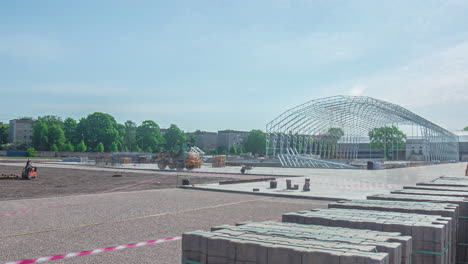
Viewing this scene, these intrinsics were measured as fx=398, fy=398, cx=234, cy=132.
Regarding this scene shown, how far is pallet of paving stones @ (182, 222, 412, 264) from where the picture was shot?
12.8 feet

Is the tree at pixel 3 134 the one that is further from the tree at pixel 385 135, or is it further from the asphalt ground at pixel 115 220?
the asphalt ground at pixel 115 220

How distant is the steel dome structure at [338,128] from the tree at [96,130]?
192 feet

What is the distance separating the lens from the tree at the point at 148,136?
13338cm

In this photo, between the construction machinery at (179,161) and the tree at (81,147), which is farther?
the tree at (81,147)

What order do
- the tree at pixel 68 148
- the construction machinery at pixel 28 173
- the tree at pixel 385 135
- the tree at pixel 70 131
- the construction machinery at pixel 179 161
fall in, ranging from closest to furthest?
the construction machinery at pixel 28 173, the construction machinery at pixel 179 161, the tree at pixel 385 135, the tree at pixel 68 148, the tree at pixel 70 131

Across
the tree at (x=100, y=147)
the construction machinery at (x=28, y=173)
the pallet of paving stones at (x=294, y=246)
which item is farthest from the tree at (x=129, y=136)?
the pallet of paving stones at (x=294, y=246)

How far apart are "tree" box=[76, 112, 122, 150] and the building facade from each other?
4973cm

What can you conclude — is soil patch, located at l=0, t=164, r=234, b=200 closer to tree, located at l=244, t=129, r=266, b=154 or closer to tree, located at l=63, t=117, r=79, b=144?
tree, located at l=63, t=117, r=79, b=144

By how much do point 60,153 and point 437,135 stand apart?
316 feet

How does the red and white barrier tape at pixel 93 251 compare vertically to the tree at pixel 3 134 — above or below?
below

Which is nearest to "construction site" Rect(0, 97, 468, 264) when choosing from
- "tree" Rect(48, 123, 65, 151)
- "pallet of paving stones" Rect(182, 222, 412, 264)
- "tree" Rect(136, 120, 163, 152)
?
"pallet of paving stones" Rect(182, 222, 412, 264)

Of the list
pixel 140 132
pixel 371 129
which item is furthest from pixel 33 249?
pixel 140 132

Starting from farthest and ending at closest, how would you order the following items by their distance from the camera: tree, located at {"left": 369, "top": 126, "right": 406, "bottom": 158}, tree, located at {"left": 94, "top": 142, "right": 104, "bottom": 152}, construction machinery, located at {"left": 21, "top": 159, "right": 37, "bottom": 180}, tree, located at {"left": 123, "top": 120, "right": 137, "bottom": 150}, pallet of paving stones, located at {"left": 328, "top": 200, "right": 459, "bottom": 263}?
1. tree, located at {"left": 123, "top": 120, "right": 137, "bottom": 150}
2. tree, located at {"left": 94, "top": 142, "right": 104, "bottom": 152}
3. tree, located at {"left": 369, "top": 126, "right": 406, "bottom": 158}
4. construction machinery, located at {"left": 21, "top": 159, "right": 37, "bottom": 180}
5. pallet of paving stones, located at {"left": 328, "top": 200, "right": 459, "bottom": 263}

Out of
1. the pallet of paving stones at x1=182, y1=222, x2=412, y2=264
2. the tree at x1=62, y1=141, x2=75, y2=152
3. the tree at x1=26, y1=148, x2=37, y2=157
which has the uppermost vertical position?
the tree at x1=62, y1=141, x2=75, y2=152
